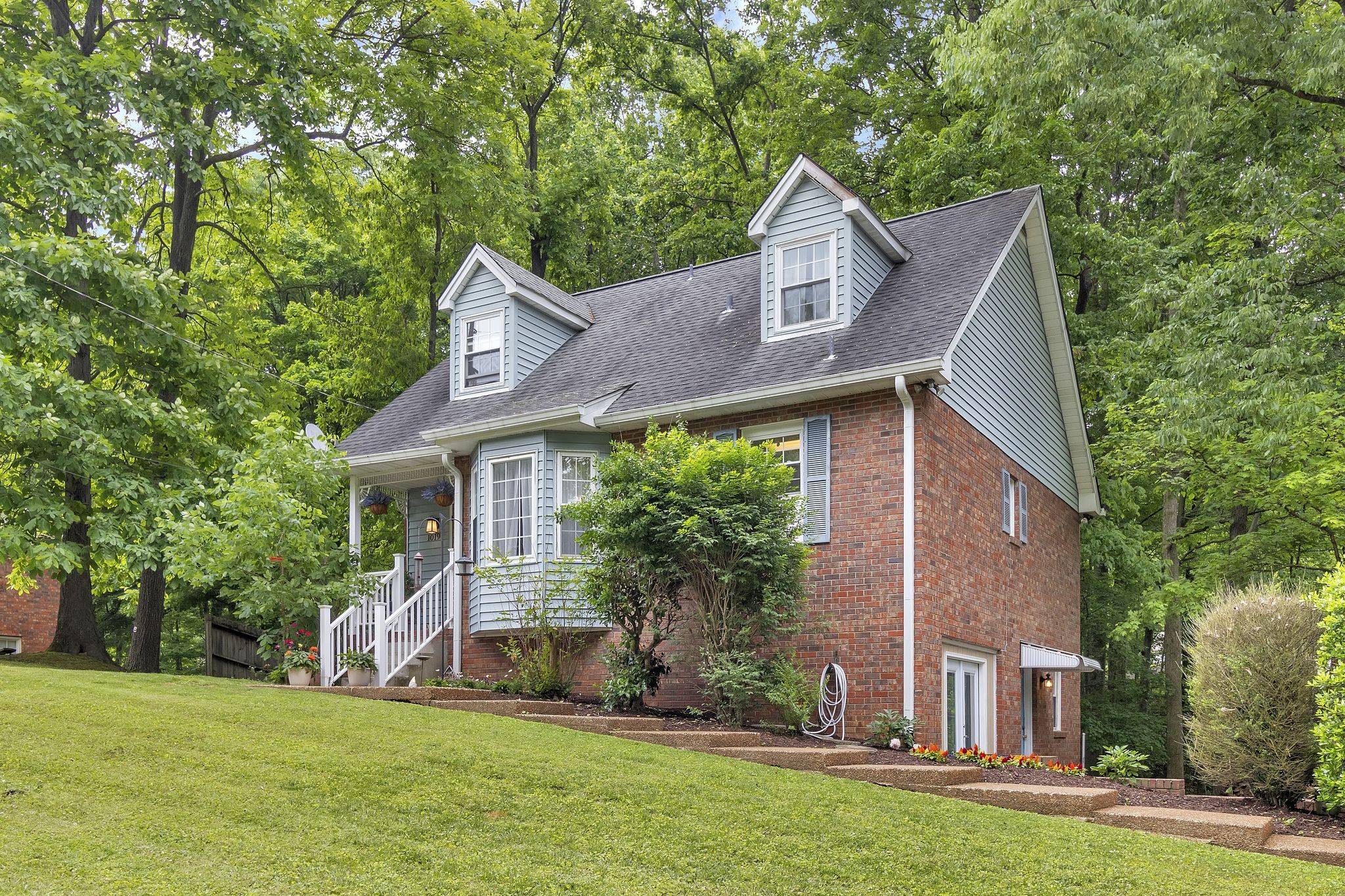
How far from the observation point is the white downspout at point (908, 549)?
40.8 ft

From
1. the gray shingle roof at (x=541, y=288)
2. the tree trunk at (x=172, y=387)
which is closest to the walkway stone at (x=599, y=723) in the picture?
the tree trunk at (x=172, y=387)

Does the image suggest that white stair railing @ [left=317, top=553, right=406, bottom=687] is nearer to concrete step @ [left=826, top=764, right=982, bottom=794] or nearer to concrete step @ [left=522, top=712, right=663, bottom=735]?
concrete step @ [left=522, top=712, right=663, bottom=735]

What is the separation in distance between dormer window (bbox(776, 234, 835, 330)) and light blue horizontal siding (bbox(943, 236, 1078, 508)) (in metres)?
1.92

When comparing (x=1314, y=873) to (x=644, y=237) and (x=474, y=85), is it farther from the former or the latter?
(x=644, y=237)

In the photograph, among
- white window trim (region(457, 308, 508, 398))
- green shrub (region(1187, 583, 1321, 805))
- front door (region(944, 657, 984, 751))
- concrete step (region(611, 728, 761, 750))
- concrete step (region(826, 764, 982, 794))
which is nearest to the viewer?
concrete step (region(826, 764, 982, 794))

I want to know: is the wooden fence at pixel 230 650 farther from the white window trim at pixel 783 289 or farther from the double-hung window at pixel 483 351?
the white window trim at pixel 783 289

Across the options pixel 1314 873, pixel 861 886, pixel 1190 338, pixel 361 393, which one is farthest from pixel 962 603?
pixel 361 393

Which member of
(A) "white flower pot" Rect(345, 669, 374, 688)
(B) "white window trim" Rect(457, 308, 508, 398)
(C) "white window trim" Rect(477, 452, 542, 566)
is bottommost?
(A) "white flower pot" Rect(345, 669, 374, 688)

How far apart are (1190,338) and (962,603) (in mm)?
5069

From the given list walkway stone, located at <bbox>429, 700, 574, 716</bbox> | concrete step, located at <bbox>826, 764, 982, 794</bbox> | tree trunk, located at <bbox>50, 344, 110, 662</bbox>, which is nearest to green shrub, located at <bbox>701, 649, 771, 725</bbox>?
walkway stone, located at <bbox>429, 700, 574, 716</bbox>

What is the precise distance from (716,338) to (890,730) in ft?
21.4

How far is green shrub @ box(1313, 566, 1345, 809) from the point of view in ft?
31.6

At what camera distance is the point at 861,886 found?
6469 mm

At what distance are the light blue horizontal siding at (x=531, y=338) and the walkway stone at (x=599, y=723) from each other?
7.16 m
